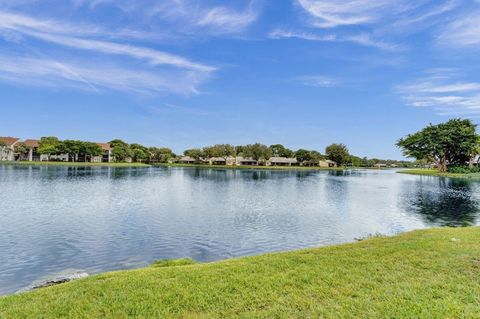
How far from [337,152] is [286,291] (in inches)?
5864

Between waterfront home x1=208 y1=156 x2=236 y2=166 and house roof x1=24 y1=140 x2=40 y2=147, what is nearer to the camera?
house roof x1=24 y1=140 x2=40 y2=147

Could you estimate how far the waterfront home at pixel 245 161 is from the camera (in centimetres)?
14786

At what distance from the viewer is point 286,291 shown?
19.7ft

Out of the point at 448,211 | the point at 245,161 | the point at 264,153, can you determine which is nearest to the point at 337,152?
the point at 264,153

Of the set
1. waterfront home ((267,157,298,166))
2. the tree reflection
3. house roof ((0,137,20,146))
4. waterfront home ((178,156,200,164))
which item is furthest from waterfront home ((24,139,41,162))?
the tree reflection

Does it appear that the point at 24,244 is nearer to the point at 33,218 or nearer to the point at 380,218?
the point at 33,218

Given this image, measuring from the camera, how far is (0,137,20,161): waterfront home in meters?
112

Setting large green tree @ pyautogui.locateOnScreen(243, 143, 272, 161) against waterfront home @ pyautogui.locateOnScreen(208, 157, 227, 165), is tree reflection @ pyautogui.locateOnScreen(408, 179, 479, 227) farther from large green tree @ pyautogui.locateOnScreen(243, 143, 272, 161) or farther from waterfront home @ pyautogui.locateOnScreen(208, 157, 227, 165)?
waterfront home @ pyautogui.locateOnScreen(208, 157, 227, 165)

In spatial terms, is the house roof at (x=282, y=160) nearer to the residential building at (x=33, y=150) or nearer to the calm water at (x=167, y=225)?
the residential building at (x=33, y=150)

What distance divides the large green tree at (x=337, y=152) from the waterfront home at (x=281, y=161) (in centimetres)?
1671

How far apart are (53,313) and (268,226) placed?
1473 centimetres

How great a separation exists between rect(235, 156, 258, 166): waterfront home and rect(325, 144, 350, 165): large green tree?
1400 inches

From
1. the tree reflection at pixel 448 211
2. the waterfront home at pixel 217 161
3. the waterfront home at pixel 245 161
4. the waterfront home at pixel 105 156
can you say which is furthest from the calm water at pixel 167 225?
the waterfront home at pixel 217 161

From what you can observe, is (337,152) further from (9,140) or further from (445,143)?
(9,140)
